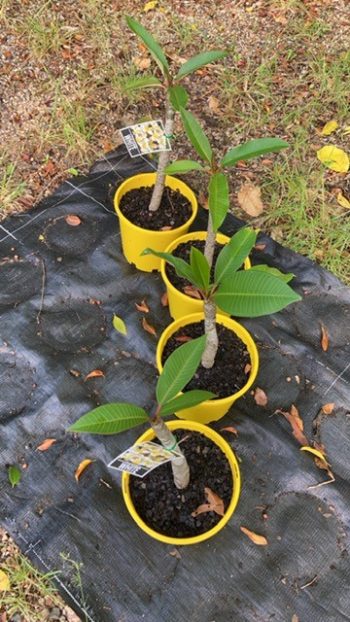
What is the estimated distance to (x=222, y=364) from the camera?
58.1 inches

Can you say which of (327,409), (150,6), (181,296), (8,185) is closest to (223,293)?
(181,296)

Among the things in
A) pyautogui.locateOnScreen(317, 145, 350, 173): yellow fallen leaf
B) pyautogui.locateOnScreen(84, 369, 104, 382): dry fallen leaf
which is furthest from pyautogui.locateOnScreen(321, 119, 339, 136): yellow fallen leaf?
pyautogui.locateOnScreen(84, 369, 104, 382): dry fallen leaf

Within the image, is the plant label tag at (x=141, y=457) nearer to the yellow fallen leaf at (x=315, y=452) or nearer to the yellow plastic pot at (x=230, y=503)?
the yellow plastic pot at (x=230, y=503)

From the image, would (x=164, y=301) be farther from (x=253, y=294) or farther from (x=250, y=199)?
(x=253, y=294)

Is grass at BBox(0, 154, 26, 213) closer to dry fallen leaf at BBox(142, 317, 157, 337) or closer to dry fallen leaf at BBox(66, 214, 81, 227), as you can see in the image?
dry fallen leaf at BBox(66, 214, 81, 227)

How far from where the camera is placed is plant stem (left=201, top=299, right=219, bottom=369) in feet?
3.94

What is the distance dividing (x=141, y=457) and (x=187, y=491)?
32 centimetres

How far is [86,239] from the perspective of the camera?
74.1 inches

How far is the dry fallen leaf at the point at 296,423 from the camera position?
153cm

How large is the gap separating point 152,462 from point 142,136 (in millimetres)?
971

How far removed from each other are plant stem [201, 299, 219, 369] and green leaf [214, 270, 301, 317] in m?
0.05

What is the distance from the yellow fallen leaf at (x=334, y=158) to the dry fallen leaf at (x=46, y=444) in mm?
1396

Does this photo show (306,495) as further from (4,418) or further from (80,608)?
(4,418)

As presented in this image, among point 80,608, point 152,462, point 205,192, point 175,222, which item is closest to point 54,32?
point 205,192
